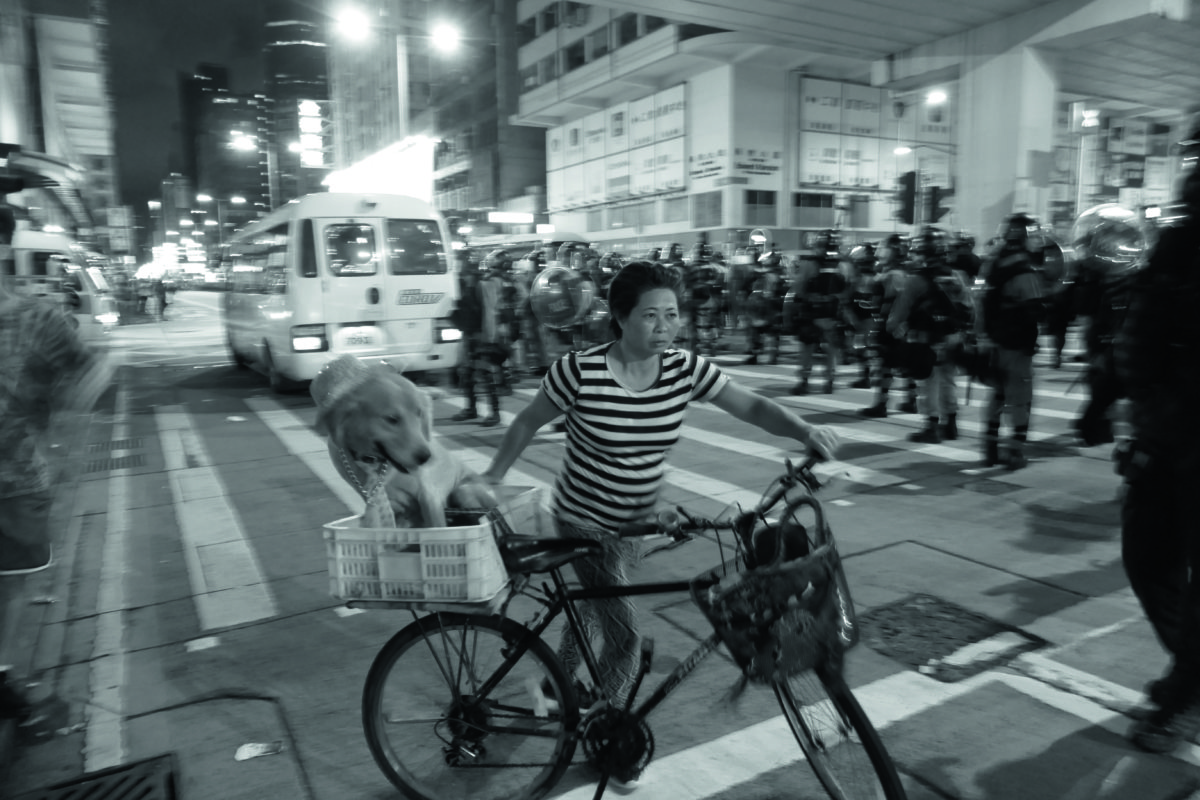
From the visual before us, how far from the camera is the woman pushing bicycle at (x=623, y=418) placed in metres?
2.79

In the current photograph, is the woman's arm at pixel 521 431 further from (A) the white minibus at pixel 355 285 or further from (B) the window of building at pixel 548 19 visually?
(B) the window of building at pixel 548 19

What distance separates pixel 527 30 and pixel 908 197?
4086 centimetres

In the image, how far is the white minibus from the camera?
1098cm

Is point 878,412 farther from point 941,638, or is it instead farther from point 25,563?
point 25,563

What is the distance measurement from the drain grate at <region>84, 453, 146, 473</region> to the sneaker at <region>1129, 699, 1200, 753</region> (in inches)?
335

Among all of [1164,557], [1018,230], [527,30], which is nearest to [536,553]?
[1164,557]

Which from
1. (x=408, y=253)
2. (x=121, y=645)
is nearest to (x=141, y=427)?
(x=408, y=253)

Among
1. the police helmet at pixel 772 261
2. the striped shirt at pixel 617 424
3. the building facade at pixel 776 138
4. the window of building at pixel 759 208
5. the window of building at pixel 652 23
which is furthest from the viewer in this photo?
the window of building at pixel 652 23

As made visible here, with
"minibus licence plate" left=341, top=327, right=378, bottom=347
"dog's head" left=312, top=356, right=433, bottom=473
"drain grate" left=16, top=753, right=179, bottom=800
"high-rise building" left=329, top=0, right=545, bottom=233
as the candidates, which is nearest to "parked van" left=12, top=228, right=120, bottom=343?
"minibus licence plate" left=341, top=327, right=378, bottom=347

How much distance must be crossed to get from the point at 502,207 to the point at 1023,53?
37.3m

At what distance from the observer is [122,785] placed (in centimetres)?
302

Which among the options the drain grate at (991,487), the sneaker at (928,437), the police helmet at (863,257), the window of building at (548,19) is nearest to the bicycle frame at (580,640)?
the drain grate at (991,487)

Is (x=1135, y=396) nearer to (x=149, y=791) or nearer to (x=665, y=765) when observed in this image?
(x=665, y=765)

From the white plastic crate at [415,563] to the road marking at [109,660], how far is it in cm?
171
